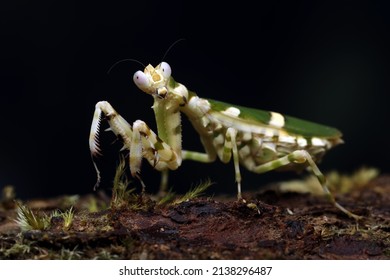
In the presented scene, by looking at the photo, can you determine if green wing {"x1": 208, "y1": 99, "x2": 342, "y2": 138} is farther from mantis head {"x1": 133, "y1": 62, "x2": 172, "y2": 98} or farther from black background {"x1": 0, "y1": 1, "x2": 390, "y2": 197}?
black background {"x1": 0, "y1": 1, "x2": 390, "y2": 197}

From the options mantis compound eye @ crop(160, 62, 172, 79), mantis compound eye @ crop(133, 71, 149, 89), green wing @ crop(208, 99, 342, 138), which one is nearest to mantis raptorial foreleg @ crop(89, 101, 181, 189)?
mantis compound eye @ crop(133, 71, 149, 89)

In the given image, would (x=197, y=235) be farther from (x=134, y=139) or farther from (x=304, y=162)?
(x=304, y=162)

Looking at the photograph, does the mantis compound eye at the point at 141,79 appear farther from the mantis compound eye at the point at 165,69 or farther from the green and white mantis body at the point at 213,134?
the mantis compound eye at the point at 165,69

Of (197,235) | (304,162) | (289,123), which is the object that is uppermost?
(289,123)

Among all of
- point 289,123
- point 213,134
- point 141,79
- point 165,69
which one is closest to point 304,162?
point 289,123

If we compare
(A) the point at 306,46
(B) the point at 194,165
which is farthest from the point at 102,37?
(A) the point at 306,46

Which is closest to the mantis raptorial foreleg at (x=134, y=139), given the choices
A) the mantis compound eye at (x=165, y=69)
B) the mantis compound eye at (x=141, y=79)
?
the mantis compound eye at (x=141, y=79)
